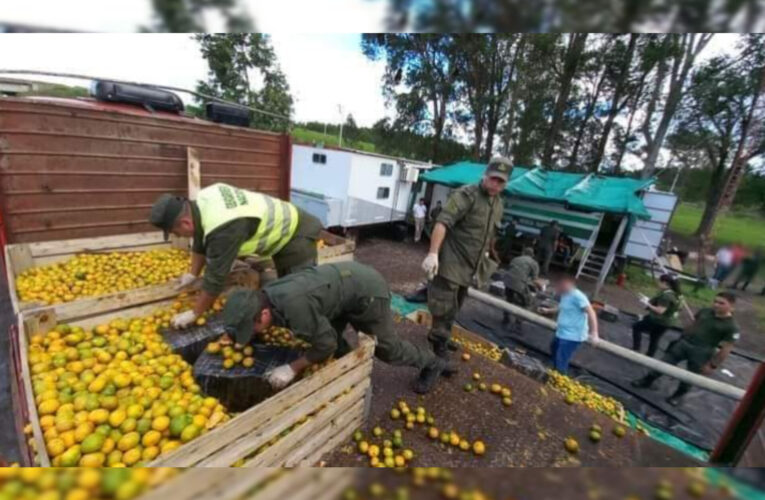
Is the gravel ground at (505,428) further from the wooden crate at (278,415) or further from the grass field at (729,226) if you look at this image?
the grass field at (729,226)

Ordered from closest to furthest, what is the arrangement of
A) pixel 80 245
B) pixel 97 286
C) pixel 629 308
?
pixel 97 286, pixel 80 245, pixel 629 308

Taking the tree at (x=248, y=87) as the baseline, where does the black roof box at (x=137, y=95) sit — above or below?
below

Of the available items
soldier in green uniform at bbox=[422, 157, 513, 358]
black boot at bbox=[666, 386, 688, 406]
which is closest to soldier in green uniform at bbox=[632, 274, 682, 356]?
black boot at bbox=[666, 386, 688, 406]

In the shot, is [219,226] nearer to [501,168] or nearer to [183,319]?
[183,319]

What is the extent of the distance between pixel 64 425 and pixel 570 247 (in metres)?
14.9

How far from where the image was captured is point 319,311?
97.3 inches

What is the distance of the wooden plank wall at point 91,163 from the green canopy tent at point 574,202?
9695 millimetres

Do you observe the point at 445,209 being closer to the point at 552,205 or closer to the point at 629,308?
the point at 629,308

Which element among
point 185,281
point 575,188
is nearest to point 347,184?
point 575,188

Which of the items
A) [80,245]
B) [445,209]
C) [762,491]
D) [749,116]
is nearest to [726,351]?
[445,209]

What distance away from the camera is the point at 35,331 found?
2.57 metres

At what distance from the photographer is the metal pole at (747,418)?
6.61 ft

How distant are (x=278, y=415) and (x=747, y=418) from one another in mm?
2975

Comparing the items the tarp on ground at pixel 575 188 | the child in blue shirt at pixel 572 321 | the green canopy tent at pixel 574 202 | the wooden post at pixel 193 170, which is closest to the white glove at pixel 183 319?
the wooden post at pixel 193 170
